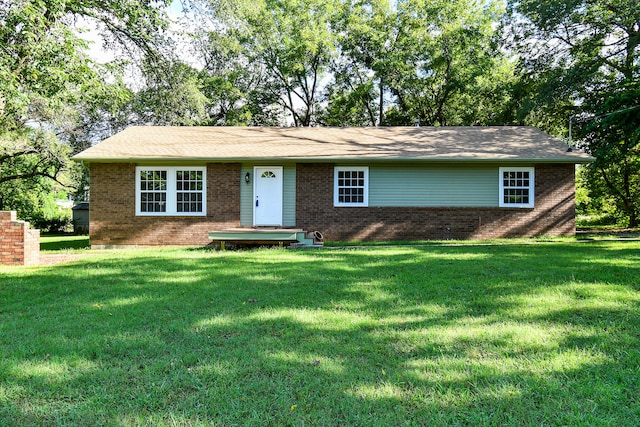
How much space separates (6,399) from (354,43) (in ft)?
90.5

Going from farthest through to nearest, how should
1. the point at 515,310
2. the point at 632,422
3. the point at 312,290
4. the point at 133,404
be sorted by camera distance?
the point at 312,290 → the point at 515,310 → the point at 133,404 → the point at 632,422

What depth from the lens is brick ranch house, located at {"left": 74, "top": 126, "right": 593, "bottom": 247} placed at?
13.7m

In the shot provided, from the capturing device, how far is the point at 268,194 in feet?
45.9

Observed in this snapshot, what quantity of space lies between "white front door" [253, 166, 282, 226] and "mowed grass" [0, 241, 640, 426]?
279 inches

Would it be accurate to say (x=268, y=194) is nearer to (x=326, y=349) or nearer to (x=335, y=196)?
(x=335, y=196)

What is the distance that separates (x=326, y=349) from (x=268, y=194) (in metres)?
10.7

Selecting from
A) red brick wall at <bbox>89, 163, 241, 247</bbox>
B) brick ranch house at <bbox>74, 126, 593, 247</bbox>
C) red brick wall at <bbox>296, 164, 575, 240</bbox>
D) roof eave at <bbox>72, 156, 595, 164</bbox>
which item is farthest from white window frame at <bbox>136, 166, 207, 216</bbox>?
red brick wall at <bbox>296, 164, 575, 240</bbox>

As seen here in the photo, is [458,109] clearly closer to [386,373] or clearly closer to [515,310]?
[515,310]

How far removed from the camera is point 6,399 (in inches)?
109

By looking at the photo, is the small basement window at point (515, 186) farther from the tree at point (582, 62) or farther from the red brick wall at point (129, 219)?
the red brick wall at point (129, 219)

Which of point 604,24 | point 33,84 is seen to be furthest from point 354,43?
point 33,84

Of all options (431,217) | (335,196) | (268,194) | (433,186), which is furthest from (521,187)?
(268,194)

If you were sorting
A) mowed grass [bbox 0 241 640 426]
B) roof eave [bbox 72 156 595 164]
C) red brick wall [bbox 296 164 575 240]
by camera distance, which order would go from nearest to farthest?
mowed grass [bbox 0 241 640 426]
roof eave [bbox 72 156 595 164]
red brick wall [bbox 296 164 575 240]

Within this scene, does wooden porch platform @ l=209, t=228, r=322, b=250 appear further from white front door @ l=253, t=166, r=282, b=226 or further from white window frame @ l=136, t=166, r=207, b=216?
white window frame @ l=136, t=166, r=207, b=216
